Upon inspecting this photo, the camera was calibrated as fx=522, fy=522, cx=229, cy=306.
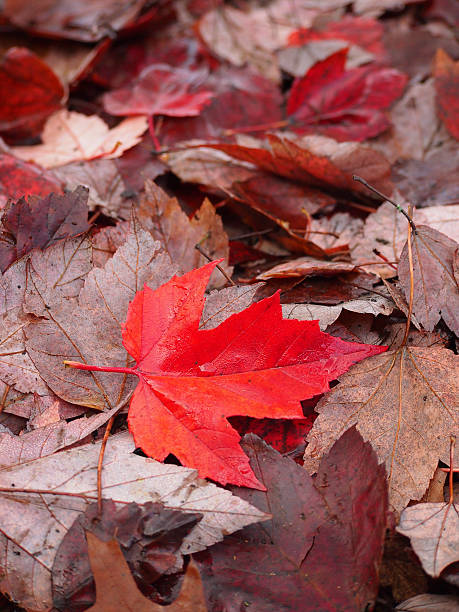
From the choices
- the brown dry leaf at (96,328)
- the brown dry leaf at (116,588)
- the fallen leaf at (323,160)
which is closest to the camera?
the brown dry leaf at (116,588)

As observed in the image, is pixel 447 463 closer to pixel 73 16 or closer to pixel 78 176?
pixel 78 176

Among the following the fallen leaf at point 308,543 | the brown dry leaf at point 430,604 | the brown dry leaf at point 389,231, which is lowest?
the brown dry leaf at point 430,604

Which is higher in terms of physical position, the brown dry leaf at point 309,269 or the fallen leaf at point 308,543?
the brown dry leaf at point 309,269

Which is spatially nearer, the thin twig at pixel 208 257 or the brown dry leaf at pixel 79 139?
the thin twig at pixel 208 257

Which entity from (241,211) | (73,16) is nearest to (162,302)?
(241,211)

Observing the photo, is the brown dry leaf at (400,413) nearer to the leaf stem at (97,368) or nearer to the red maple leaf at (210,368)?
the red maple leaf at (210,368)

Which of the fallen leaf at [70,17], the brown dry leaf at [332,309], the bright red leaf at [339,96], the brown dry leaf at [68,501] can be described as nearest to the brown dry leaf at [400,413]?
the brown dry leaf at [332,309]

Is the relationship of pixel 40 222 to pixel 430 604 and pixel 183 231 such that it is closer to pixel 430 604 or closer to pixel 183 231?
pixel 183 231

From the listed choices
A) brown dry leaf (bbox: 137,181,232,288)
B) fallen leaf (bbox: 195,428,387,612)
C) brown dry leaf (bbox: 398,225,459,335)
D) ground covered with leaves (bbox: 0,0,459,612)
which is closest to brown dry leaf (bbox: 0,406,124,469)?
ground covered with leaves (bbox: 0,0,459,612)
